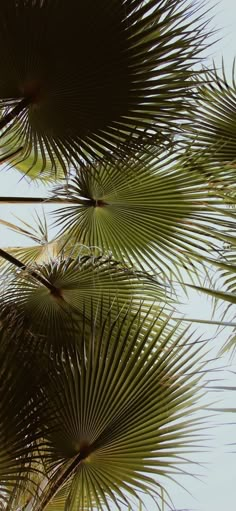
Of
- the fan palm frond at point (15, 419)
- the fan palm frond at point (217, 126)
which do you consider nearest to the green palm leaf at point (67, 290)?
the fan palm frond at point (15, 419)

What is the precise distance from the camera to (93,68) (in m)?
1.65

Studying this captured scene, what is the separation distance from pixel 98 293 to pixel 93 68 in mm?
774

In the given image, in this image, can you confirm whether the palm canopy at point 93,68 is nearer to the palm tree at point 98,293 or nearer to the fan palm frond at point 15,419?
the palm tree at point 98,293

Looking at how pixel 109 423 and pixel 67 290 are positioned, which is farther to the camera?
pixel 67 290

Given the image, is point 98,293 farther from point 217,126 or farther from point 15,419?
point 217,126

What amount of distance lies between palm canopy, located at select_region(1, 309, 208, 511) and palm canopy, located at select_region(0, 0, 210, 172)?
664 mm

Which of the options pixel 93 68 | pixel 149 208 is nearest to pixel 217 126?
pixel 149 208

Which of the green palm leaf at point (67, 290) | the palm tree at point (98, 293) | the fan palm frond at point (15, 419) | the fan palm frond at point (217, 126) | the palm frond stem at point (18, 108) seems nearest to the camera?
the fan palm frond at point (15, 419)

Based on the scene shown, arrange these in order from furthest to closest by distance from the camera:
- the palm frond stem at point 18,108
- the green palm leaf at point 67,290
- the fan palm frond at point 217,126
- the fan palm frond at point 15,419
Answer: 1. the fan palm frond at point 217,126
2. the green palm leaf at point 67,290
3. the palm frond stem at point 18,108
4. the fan palm frond at point 15,419

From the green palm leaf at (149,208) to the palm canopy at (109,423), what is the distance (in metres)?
0.60

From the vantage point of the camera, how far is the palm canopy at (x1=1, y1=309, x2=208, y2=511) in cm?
151

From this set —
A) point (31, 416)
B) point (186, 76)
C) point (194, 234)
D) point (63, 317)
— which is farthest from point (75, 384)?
point (186, 76)

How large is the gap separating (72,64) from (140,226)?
80cm

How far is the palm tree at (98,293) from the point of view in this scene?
1.53 m
